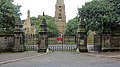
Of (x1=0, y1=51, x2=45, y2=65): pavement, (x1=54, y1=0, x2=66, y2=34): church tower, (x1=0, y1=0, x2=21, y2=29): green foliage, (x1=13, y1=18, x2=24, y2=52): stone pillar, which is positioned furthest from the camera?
(x1=54, y1=0, x2=66, y2=34): church tower

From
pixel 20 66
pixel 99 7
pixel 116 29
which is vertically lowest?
pixel 20 66

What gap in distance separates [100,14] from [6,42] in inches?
460

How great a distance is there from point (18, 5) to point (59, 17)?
244ft

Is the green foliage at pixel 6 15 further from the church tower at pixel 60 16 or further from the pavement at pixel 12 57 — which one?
the church tower at pixel 60 16

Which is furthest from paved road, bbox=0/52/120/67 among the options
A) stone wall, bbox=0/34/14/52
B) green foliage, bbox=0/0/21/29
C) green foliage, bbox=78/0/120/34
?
green foliage, bbox=0/0/21/29

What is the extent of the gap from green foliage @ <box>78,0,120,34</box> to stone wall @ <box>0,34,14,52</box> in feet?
32.6

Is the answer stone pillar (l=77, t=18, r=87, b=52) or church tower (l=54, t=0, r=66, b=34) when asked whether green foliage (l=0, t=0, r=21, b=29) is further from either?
church tower (l=54, t=0, r=66, b=34)

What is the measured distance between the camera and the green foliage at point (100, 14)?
32.3m

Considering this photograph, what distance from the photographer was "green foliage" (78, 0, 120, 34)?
106 feet

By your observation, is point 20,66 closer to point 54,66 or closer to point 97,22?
point 54,66

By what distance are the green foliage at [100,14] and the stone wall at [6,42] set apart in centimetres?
992

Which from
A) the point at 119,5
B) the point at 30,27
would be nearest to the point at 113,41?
the point at 119,5

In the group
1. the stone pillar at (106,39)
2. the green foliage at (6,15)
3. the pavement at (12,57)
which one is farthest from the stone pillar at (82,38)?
the green foliage at (6,15)

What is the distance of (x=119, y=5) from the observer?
3316 centimetres
